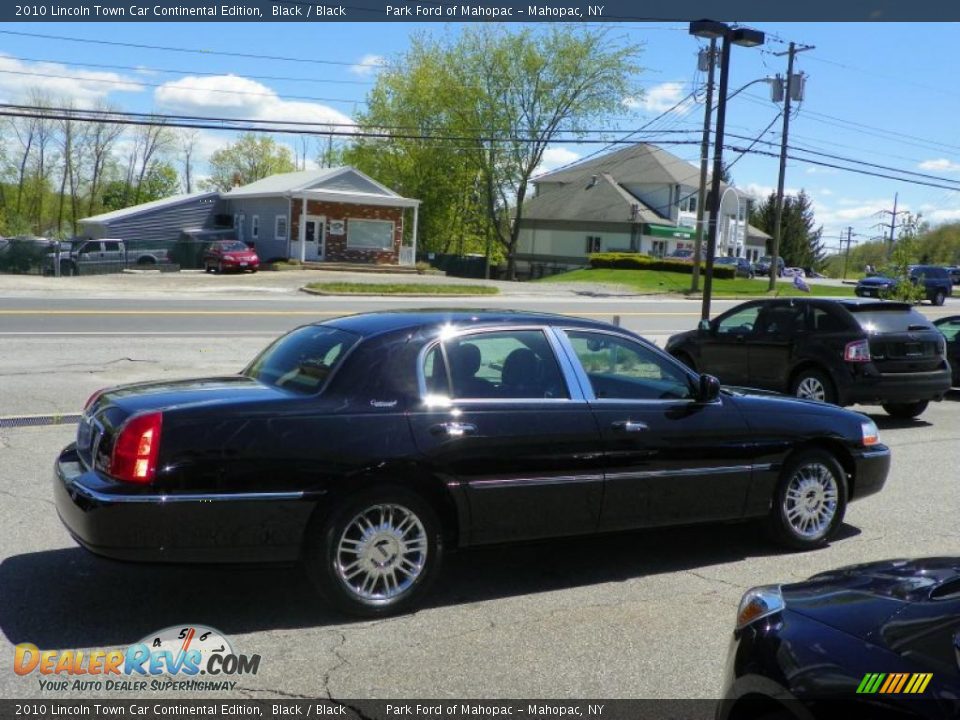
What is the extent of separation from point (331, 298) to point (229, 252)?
13.6m

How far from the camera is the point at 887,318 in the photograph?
12.3 meters

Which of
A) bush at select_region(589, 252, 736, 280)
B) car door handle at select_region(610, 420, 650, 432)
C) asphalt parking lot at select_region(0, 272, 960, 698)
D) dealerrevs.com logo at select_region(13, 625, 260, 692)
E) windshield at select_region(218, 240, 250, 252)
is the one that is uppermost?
bush at select_region(589, 252, 736, 280)

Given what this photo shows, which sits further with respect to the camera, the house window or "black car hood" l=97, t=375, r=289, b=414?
the house window

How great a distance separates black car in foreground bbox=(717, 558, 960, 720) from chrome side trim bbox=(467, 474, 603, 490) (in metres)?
2.14

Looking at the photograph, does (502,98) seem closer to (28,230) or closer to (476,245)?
(476,245)

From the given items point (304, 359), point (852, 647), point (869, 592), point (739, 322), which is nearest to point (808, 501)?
point (304, 359)

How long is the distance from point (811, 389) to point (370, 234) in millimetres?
42408

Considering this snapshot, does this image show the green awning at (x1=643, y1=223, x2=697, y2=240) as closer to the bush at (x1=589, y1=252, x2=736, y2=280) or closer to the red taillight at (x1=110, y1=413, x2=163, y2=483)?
the bush at (x1=589, y1=252, x2=736, y2=280)

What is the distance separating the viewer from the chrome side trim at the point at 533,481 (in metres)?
5.26

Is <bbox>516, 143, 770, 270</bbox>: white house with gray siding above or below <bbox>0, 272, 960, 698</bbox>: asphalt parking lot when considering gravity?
above

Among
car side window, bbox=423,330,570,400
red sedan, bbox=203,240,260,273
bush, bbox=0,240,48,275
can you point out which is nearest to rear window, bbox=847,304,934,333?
car side window, bbox=423,330,570,400

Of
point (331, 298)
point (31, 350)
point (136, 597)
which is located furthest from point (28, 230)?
point (136, 597)

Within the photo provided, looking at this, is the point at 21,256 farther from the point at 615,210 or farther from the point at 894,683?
the point at 894,683

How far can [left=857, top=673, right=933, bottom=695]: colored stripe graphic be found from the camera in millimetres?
2480
